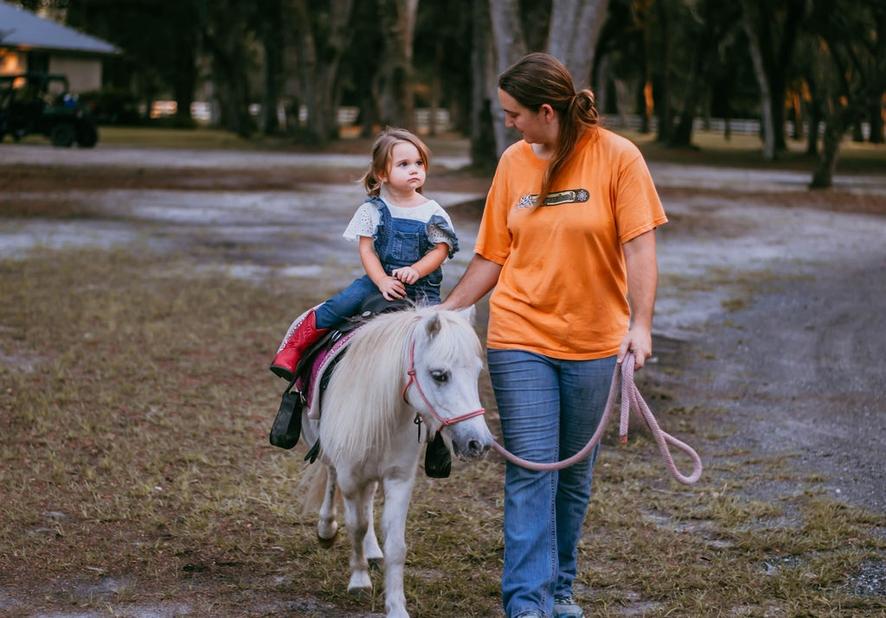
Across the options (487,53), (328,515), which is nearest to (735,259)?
(328,515)

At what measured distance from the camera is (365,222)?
4723 millimetres

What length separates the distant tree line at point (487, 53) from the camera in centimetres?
2623

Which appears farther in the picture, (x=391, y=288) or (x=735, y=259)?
(x=735, y=259)

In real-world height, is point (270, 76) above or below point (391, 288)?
above

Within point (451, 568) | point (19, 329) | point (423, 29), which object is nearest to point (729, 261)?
point (19, 329)

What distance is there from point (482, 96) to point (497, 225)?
78.4 ft

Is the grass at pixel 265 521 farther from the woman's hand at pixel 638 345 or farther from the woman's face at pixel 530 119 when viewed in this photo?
the woman's face at pixel 530 119

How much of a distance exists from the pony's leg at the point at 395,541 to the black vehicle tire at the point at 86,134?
3375 cm

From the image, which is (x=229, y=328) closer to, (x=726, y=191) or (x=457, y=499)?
(x=457, y=499)

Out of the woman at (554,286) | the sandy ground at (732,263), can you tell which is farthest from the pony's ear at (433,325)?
the sandy ground at (732,263)

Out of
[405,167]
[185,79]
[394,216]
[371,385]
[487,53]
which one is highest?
[185,79]

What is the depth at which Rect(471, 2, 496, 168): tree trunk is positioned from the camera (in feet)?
86.6

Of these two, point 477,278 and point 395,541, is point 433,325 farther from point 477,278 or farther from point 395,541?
point 395,541

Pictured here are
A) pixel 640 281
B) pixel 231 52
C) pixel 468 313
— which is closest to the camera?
pixel 640 281
